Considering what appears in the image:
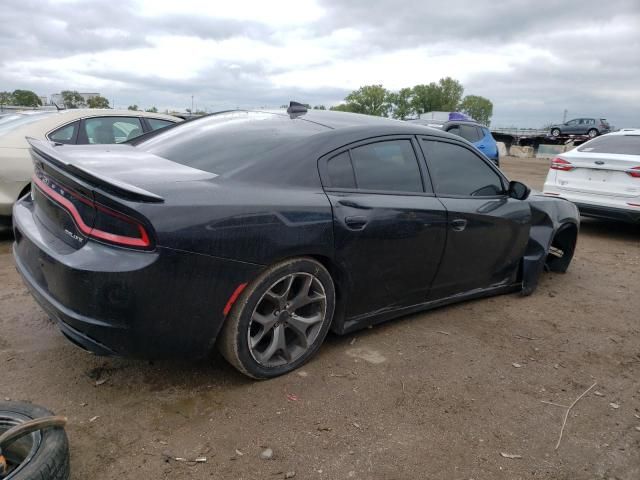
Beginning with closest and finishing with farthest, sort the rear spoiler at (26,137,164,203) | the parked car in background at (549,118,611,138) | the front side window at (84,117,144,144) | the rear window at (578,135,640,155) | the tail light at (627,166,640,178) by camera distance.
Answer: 1. the rear spoiler at (26,137,164,203)
2. the front side window at (84,117,144,144)
3. the tail light at (627,166,640,178)
4. the rear window at (578,135,640,155)
5. the parked car in background at (549,118,611,138)

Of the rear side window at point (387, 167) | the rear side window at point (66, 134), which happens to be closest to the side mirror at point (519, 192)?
the rear side window at point (387, 167)

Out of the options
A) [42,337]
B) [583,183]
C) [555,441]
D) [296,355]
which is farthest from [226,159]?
[583,183]

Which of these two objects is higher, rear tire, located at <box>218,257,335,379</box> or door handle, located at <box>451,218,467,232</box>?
door handle, located at <box>451,218,467,232</box>

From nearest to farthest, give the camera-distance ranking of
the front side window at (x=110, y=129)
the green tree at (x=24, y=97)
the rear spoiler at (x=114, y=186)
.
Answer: the rear spoiler at (x=114, y=186)
the front side window at (x=110, y=129)
the green tree at (x=24, y=97)

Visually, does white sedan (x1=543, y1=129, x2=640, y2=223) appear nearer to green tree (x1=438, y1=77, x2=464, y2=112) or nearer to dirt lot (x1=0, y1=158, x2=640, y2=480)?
dirt lot (x1=0, y1=158, x2=640, y2=480)

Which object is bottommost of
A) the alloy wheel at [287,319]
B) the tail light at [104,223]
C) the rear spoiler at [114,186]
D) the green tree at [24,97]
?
the alloy wheel at [287,319]

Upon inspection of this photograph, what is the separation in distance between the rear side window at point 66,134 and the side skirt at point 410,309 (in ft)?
13.1

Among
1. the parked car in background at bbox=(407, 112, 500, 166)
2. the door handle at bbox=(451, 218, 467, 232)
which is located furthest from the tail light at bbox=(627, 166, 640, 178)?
the parked car in background at bbox=(407, 112, 500, 166)

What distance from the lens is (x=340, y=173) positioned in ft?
9.80

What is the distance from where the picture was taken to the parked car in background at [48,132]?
16.6ft

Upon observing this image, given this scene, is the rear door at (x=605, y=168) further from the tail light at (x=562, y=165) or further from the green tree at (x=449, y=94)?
the green tree at (x=449, y=94)

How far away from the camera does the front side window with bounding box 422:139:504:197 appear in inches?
139

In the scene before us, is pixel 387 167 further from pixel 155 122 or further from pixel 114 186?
pixel 155 122

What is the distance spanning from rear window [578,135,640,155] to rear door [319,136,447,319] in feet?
16.9
